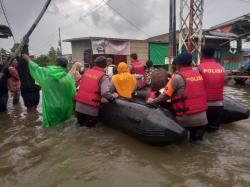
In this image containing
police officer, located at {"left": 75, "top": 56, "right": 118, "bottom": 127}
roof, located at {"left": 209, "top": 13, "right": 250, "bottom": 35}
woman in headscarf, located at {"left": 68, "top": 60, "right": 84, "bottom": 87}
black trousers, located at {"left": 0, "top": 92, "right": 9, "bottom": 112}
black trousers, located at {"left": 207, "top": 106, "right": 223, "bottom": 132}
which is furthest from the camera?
roof, located at {"left": 209, "top": 13, "right": 250, "bottom": 35}

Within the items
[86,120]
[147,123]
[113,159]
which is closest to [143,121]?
[147,123]

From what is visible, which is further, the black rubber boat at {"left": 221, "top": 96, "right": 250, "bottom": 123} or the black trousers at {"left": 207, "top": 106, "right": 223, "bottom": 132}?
the black rubber boat at {"left": 221, "top": 96, "right": 250, "bottom": 123}

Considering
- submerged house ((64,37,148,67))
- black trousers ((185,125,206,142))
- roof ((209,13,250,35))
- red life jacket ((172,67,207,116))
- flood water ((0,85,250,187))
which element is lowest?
flood water ((0,85,250,187))

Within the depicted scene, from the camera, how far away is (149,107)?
5.61m

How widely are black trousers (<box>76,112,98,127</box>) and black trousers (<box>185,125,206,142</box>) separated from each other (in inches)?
75.9

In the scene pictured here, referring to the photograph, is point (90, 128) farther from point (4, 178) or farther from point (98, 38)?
point (98, 38)

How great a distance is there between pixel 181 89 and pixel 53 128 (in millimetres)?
3129

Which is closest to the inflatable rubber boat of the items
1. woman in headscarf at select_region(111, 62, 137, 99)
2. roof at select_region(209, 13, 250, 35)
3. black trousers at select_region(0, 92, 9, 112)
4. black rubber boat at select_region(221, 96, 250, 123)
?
woman in headscarf at select_region(111, 62, 137, 99)

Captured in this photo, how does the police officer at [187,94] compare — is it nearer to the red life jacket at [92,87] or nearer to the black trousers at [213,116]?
the black trousers at [213,116]

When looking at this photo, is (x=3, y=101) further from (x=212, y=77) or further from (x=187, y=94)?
(x=212, y=77)

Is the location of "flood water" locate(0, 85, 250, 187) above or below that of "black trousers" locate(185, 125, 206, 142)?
below

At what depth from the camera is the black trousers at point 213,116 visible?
6.08m

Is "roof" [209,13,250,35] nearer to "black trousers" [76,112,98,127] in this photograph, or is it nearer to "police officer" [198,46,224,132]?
"police officer" [198,46,224,132]

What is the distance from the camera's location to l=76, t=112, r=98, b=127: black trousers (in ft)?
21.8
